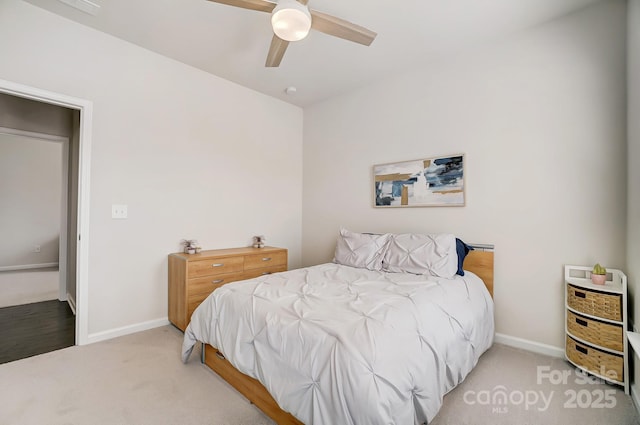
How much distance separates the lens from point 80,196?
2.47m

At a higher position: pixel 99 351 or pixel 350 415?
pixel 350 415

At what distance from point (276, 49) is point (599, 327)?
3.12m

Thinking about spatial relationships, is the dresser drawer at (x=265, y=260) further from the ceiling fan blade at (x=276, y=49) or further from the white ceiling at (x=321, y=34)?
the white ceiling at (x=321, y=34)

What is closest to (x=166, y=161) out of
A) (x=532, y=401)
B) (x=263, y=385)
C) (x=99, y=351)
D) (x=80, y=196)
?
(x=80, y=196)

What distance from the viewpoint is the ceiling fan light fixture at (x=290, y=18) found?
Result: 167cm

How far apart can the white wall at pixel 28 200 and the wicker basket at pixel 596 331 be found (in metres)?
8.15

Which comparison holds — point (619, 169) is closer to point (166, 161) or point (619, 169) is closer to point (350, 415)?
point (350, 415)

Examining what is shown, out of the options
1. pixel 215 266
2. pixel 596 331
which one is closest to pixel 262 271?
pixel 215 266


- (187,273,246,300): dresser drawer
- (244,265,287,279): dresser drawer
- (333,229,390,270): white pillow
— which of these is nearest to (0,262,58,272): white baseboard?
(187,273,246,300): dresser drawer

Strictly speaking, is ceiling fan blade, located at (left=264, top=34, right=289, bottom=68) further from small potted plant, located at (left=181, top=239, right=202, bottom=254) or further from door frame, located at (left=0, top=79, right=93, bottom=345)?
small potted plant, located at (left=181, top=239, right=202, bottom=254)

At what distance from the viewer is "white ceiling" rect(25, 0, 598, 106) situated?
7.29 ft

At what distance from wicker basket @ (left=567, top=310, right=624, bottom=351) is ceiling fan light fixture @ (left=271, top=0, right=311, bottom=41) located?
9.28ft

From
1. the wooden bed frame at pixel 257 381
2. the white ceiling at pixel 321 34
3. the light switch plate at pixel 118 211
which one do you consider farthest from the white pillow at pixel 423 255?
the light switch plate at pixel 118 211

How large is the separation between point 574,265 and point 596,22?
1933 millimetres
